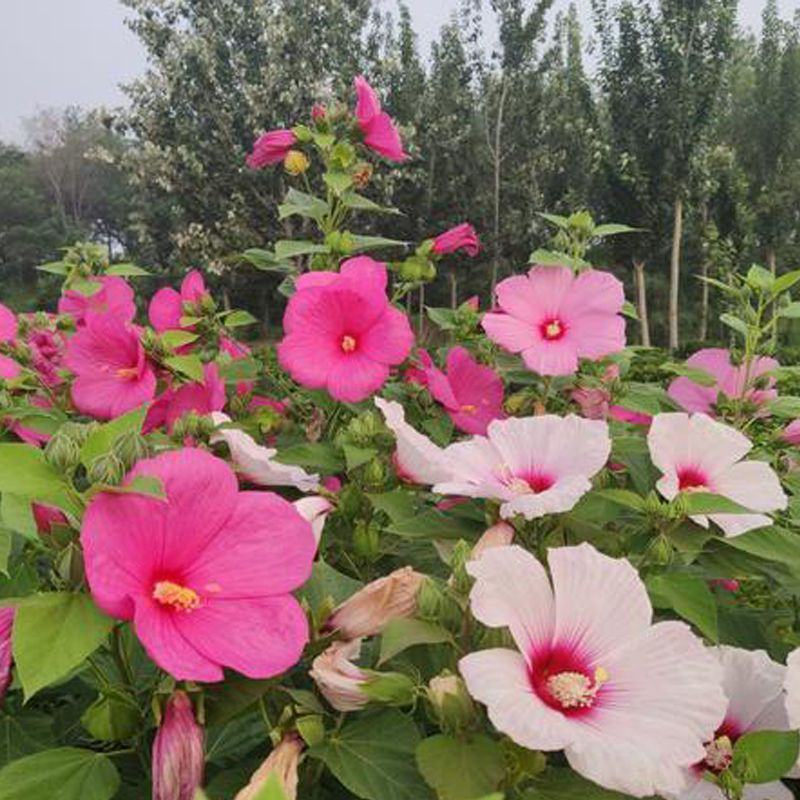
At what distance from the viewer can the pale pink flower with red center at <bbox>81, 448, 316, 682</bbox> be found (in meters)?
0.59

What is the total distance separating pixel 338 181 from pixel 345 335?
1.32 feet

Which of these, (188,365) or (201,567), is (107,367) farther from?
(201,567)

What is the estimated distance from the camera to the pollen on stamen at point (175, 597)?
24.7 inches

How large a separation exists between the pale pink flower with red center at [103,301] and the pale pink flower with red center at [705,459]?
0.80 meters

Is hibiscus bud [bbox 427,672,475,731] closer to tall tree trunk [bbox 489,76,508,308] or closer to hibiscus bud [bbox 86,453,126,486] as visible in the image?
hibiscus bud [bbox 86,453,126,486]

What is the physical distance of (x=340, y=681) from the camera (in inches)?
25.1

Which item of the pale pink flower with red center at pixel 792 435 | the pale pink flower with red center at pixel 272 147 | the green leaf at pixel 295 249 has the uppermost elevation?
the pale pink flower with red center at pixel 272 147

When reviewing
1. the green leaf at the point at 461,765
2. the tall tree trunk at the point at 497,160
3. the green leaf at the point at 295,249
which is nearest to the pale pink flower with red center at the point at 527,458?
the green leaf at the point at 461,765

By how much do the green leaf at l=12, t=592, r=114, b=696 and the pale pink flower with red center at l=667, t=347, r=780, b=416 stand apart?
99 cm

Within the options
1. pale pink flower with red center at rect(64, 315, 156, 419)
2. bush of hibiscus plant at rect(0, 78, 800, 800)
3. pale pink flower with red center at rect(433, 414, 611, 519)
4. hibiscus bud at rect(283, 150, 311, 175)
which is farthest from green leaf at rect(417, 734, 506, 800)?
hibiscus bud at rect(283, 150, 311, 175)

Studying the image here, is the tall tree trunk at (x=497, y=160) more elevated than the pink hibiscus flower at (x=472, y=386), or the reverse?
the pink hibiscus flower at (x=472, y=386)

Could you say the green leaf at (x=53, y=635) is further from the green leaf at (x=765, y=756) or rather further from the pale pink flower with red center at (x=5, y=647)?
the green leaf at (x=765, y=756)

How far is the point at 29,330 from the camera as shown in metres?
2.02

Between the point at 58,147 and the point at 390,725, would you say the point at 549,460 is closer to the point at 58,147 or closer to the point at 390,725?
the point at 390,725
